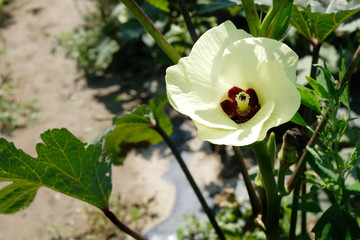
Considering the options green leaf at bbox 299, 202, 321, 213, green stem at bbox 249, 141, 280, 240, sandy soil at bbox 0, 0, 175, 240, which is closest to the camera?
green stem at bbox 249, 141, 280, 240

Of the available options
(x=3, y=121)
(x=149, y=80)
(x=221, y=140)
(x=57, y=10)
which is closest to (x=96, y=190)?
(x=221, y=140)

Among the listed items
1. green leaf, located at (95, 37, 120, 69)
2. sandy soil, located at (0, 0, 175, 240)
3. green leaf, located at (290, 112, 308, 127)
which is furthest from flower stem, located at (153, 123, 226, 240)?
green leaf, located at (95, 37, 120, 69)

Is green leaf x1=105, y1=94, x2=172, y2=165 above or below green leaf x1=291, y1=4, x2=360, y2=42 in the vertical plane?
below

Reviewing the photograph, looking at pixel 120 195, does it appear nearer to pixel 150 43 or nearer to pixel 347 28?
pixel 150 43

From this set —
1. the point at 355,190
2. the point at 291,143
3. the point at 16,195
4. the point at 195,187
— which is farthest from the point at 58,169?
the point at 355,190

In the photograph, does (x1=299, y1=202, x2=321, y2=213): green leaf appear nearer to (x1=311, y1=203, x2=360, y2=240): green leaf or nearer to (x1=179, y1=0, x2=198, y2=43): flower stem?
(x1=311, y1=203, x2=360, y2=240): green leaf

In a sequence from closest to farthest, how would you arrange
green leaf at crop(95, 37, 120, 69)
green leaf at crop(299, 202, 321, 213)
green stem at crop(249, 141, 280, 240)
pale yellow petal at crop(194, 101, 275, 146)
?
pale yellow petal at crop(194, 101, 275, 146), green stem at crop(249, 141, 280, 240), green leaf at crop(299, 202, 321, 213), green leaf at crop(95, 37, 120, 69)
